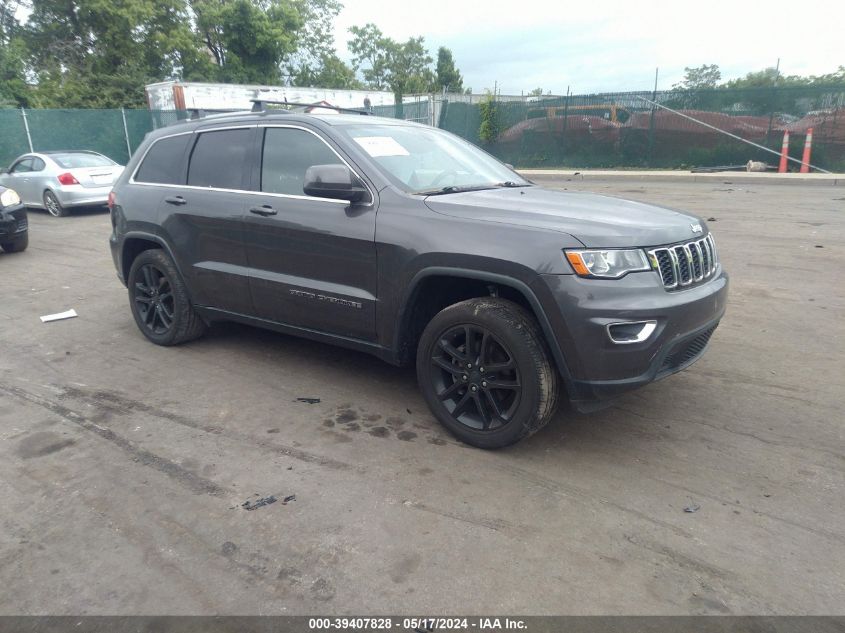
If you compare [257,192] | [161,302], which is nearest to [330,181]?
[257,192]

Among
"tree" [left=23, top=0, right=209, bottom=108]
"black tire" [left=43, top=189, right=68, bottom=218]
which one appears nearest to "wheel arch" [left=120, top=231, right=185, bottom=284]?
"black tire" [left=43, top=189, right=68, bottom=218]

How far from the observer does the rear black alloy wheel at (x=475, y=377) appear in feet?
10.9

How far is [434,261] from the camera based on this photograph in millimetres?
3414

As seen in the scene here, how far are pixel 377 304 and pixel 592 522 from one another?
1706mm

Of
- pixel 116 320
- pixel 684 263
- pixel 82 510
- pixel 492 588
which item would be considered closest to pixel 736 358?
pixel 684 263

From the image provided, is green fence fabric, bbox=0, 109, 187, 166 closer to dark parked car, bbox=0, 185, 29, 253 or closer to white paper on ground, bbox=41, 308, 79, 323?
dark parked car, bbox=0, 185, 29, 253

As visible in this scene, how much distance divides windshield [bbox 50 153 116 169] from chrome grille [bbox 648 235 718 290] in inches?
552

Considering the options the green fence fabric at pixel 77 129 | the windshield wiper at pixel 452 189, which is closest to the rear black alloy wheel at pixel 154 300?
the windshield wiper at pixel 452 189

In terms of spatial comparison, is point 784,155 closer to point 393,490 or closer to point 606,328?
point 606,328

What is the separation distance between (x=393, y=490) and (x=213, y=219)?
8.38 ft

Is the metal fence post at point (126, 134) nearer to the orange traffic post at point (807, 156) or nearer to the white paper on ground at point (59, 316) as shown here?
the white paper on ground at point (59, 316)

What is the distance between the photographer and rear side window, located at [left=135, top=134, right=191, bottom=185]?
16.4ft

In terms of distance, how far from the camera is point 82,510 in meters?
3.03

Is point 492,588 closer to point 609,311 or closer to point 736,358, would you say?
point 609,311
